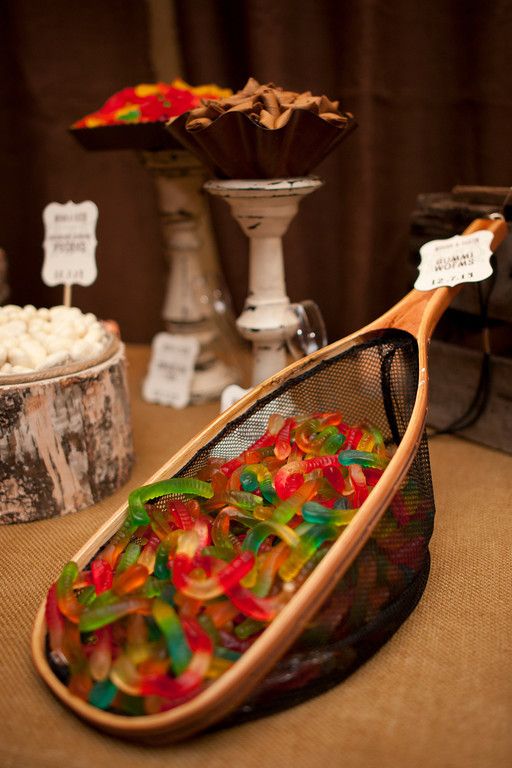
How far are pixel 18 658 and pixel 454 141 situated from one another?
3.80ft

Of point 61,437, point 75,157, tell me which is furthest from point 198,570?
point 75,157

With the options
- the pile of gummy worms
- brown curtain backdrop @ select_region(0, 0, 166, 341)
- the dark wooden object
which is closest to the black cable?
the dark wooden object

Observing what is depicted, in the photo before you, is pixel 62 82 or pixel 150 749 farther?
pixel 62 82

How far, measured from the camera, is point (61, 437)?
34.9 inches

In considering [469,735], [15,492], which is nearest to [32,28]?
[15,492]

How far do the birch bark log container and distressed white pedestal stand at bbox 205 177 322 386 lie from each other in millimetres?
243

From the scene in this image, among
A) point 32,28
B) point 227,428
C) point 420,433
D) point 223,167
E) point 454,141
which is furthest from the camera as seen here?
point 32,28

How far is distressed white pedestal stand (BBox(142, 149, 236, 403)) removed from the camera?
126 centimetres

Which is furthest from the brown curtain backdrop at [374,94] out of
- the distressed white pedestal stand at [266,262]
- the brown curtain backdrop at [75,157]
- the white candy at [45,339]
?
the white candy at [45,339]

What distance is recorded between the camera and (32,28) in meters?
1.49

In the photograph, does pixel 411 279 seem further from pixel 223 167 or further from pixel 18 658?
pixel 18 658

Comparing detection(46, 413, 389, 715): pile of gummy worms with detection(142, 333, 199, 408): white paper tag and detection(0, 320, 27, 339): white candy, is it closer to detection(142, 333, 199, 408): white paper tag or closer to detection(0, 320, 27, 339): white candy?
detection(0, 320, 27, 339): white candy

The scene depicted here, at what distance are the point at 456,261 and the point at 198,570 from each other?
1.79 feet

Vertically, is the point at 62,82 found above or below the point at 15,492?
above
